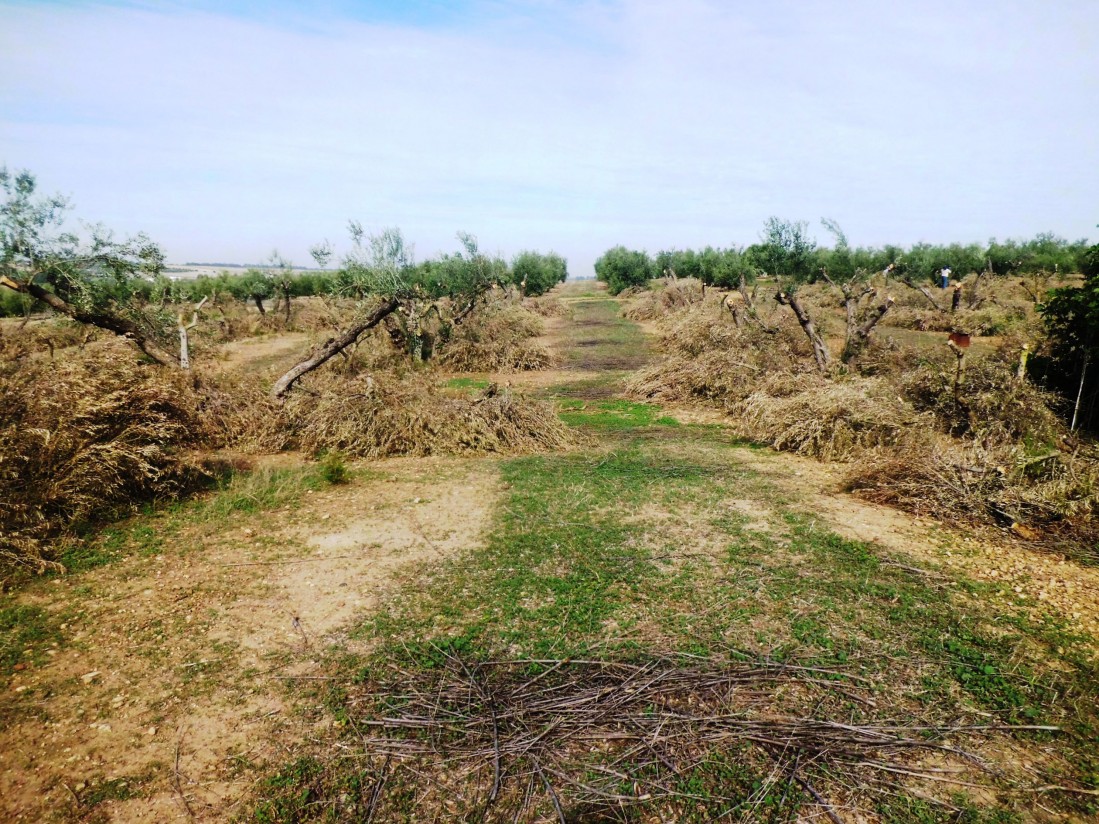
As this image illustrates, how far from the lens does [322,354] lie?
416 inches

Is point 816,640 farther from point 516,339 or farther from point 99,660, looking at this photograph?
point 516,339

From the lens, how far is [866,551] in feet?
18.2

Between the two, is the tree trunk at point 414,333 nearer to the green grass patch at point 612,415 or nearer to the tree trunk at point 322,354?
the tree trunk at point 322,354

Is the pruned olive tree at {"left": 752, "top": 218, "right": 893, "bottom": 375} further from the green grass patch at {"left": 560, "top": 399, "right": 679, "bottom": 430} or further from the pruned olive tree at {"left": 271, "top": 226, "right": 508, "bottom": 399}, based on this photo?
the pruned olive tree at {"left": 271, "top": 226, "right": 508, "bottom": 399}

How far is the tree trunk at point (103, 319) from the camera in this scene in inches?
356

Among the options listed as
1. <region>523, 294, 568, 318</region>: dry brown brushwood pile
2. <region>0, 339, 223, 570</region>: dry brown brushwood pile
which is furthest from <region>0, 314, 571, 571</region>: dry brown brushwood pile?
<region>523, 294, 568, 318</region>: dry brown brushwood pile

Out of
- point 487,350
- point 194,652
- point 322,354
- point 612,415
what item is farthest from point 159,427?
point 487,350

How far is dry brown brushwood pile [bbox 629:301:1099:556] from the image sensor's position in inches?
235

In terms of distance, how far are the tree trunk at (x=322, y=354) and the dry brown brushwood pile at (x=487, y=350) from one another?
477cm

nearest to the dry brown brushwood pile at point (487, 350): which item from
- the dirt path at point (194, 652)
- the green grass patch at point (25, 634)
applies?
the dirt path at point (194, 652)

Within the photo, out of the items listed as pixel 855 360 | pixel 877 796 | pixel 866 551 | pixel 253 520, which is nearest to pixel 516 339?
pixel 855 360

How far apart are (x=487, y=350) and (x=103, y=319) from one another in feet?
28.8

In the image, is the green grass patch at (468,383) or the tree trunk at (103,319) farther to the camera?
the green grass patch at (468,383)

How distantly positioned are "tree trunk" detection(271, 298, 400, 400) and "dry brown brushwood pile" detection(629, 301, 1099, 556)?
219 inches
